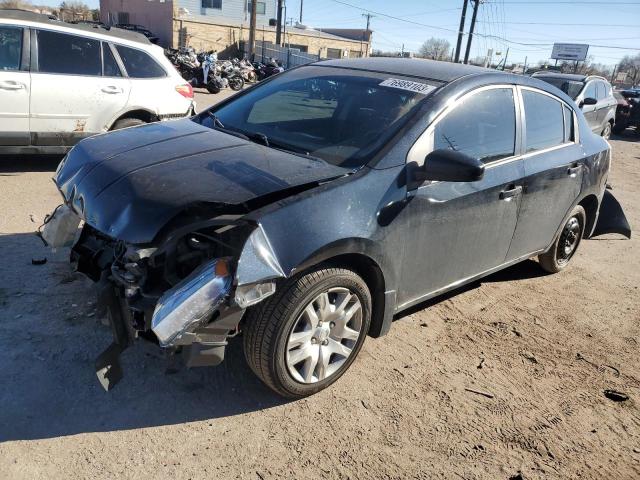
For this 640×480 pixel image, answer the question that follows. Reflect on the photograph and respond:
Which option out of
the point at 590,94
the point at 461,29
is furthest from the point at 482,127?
Result: the point at 461,29

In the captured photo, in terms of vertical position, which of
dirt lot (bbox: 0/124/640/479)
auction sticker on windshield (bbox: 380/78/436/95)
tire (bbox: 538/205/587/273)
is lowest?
dirt lot (bbox: 0/124/640/479)

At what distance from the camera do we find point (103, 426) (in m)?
2.69

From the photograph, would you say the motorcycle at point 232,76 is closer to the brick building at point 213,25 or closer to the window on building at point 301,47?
the brick building at point 213,25

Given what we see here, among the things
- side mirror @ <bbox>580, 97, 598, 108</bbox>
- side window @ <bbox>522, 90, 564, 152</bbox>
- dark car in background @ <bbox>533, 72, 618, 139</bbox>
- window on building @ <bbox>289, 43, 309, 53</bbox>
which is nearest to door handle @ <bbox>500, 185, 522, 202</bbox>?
side window @ <bbox>522, 90, 564, 152</bbox>

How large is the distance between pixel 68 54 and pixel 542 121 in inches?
213

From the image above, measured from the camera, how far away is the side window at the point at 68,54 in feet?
20.3

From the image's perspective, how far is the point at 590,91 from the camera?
12.5m

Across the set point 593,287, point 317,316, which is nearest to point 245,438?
point 317,316

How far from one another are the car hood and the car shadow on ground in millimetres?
813

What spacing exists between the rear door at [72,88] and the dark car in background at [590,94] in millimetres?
9814

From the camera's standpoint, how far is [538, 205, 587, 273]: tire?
490 cm

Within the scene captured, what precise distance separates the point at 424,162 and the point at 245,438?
71.4 inches

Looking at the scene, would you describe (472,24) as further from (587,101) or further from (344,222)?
(344,222)

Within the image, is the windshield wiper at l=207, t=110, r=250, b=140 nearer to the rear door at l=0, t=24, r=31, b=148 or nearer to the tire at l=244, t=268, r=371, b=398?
the tire at l=244, t=268, r=371, b=398
